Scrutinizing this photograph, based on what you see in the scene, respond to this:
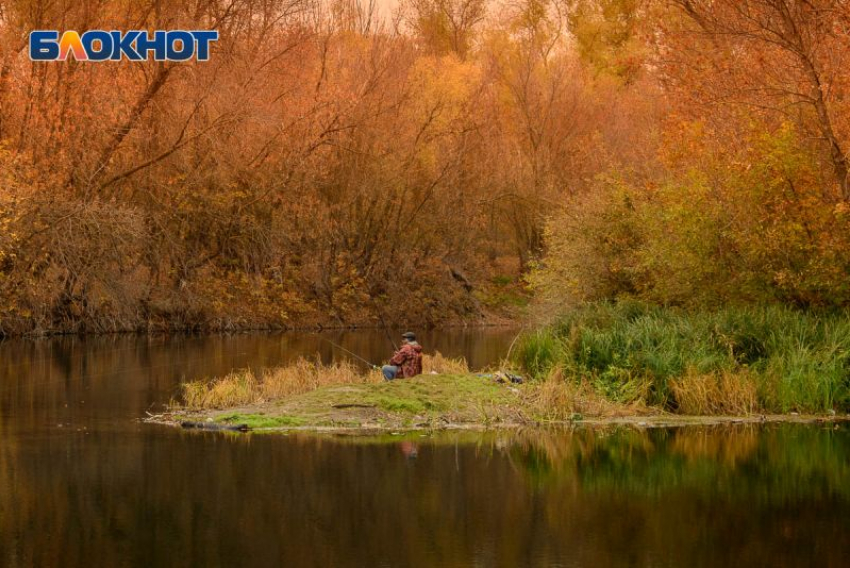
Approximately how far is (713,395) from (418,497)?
9.32m

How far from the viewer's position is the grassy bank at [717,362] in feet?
69.8

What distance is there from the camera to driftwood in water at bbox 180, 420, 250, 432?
18547 millimetres

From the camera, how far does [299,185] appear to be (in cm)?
4800

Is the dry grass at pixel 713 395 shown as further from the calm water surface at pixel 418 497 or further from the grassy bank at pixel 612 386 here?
the calm water surface at pixel 418 497

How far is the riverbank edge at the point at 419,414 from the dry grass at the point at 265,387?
51 centimetres

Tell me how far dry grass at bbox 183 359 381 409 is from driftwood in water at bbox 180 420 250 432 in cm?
198

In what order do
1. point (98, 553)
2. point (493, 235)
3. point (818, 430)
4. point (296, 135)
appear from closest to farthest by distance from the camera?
point (98, 553) < point (818, 430) < point (296, 135) < point (493, 235)

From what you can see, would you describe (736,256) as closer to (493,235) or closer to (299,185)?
(299,185)

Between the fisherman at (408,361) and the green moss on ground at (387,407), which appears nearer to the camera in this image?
the green moss on ground at (387,407)

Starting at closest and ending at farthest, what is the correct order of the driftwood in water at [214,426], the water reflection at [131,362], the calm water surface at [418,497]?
1. the calm water surface at [418,497]
2. the driftwood in water at [214,426]
3. the water reflection at [131,362]

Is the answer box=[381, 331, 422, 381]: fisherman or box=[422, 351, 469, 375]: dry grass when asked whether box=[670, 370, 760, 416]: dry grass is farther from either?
box=[422, 351, 469, 375]: dry grass

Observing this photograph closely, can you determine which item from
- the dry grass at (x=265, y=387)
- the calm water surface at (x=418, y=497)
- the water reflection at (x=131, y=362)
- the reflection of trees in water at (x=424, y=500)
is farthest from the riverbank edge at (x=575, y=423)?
the water reflection at (x=131, y=362)

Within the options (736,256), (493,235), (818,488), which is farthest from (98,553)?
(493,235)

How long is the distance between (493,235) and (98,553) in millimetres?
50973
